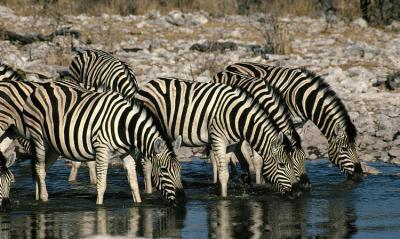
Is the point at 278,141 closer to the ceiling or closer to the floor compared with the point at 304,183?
closer to the ceiling

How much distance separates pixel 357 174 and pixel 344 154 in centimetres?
31

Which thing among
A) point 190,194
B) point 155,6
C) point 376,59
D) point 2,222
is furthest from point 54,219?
point 155,6

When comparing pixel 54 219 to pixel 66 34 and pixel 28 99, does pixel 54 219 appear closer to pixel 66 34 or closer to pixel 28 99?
pixel 28 99

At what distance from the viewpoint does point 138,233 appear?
8.87 meters

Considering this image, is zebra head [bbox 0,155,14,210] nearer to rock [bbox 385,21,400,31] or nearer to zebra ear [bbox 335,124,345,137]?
zebra ear [bbox 335,124,345,137]

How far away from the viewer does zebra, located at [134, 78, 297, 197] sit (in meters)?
11.0

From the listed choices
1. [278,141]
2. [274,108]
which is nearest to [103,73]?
[274,108]

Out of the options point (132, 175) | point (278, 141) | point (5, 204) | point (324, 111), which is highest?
point (324, 111)

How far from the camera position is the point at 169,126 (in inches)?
456

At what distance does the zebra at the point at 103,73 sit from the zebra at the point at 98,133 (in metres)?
2.33

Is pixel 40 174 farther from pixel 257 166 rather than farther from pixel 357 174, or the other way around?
pixel 357 174

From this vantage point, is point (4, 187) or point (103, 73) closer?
point (4, 187)

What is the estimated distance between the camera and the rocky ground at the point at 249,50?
15156mm

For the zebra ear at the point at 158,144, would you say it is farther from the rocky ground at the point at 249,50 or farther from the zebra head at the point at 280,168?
the rocky ground at the point at 249,50
